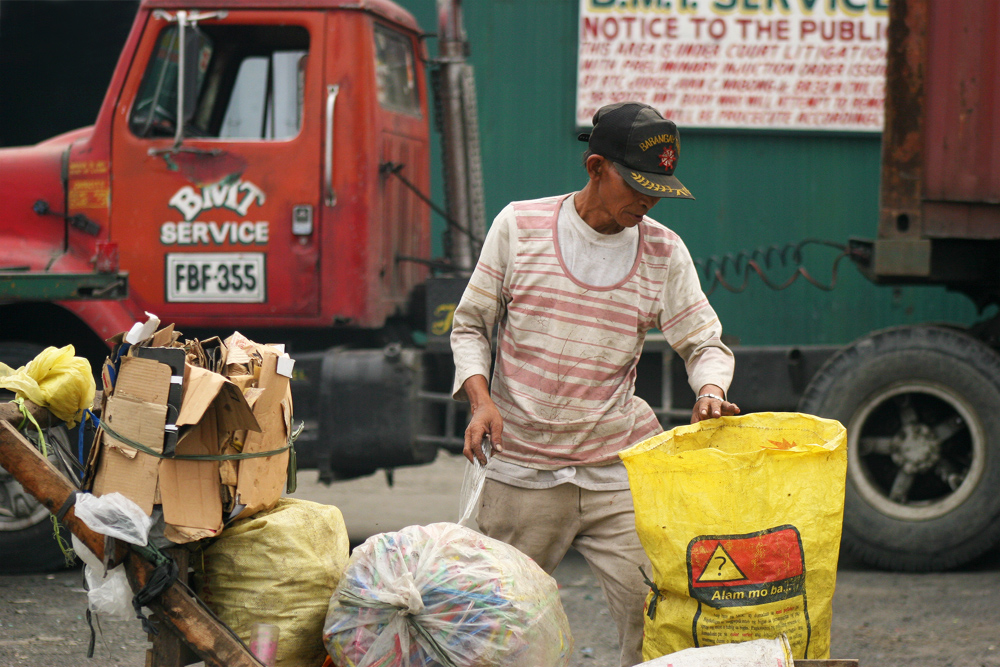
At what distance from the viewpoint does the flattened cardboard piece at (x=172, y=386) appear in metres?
2.06

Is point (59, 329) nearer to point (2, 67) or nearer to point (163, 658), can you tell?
point (163, 658)

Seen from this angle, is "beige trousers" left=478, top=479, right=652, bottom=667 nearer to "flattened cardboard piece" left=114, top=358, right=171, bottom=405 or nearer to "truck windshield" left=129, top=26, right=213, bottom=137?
"flattened cardboard piece" left=114, top=358, right=171, bottom=405

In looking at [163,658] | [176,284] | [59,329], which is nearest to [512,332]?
[163,658]

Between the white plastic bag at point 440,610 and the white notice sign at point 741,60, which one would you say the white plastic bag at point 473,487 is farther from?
the white notice sign at point 741,60

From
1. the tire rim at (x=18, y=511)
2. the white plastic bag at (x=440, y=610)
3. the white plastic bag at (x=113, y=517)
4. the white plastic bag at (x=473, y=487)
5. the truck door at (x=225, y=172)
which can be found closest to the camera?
the white plastic bag at (x=113, y=517)

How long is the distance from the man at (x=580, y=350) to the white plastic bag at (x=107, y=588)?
845mm

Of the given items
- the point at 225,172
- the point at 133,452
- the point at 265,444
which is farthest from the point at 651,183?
the point at 225,172

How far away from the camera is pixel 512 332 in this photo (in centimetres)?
261

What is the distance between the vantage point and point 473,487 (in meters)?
2.64

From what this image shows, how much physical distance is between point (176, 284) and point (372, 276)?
90 cm

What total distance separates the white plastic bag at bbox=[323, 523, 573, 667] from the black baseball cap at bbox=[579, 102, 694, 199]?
35.1 inches

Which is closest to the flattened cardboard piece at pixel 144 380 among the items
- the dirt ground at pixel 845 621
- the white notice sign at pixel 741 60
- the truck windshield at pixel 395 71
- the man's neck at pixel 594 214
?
the man's neck at pixel 594 214

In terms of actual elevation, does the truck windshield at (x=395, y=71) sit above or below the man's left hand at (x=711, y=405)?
above

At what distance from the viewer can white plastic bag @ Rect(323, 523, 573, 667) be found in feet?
6.97
